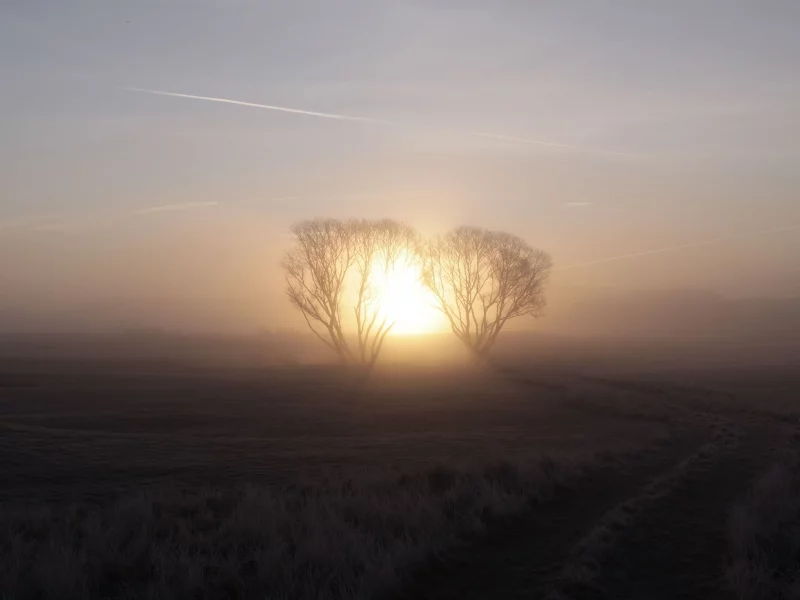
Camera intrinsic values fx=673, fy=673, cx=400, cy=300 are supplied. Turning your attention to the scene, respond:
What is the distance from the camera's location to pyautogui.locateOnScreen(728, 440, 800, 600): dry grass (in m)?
10.4

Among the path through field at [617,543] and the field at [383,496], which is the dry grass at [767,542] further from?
the path through field at [617,543]

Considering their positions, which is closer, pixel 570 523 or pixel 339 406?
pixel 570 523

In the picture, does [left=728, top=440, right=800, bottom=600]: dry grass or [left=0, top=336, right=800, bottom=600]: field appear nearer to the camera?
[left=728, top=440, right=800, bottom=600]: dry grass

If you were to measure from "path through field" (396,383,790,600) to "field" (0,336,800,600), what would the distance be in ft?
0.19

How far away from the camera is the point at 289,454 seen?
25.8 meters

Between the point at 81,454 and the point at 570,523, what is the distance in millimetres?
17960

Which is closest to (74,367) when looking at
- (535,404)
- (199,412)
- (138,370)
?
(138,370)

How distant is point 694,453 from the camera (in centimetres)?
2411

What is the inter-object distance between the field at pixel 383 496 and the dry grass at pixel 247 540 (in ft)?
0.16

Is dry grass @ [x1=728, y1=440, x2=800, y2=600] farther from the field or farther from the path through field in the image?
the path through field

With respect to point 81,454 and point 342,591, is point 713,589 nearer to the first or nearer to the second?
point 342,591

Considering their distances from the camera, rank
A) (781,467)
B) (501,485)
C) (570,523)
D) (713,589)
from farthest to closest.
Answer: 1. (781,467)
2. (501,485)
3. (570,523)
4. (713,589)

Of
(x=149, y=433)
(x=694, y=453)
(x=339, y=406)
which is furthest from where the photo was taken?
(x=339, y=406)

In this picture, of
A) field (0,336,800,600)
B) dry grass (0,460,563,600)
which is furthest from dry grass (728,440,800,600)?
dry grass (0,460,563,600)
